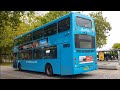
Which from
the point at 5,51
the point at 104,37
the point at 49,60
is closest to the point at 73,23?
the point at 49,60

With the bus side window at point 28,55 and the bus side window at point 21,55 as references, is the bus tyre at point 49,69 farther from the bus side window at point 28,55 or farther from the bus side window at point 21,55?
the bus side window at point 21,55

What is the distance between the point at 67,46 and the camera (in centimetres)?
1255

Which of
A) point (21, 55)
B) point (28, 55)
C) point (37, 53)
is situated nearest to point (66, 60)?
point (37, 53)

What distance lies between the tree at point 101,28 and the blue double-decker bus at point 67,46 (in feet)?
63.6

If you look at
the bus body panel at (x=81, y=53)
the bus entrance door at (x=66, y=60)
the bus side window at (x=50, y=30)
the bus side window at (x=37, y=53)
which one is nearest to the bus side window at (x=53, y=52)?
the bus entrance door at (x=66, y=60)

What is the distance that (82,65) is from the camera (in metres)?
12.6

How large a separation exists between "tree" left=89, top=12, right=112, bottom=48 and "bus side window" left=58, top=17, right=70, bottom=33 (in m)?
21.2

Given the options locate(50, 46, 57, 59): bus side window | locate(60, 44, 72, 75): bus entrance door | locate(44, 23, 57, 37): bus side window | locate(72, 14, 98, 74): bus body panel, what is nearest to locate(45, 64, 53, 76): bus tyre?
locate(50, 46, 57, 59): bus side window

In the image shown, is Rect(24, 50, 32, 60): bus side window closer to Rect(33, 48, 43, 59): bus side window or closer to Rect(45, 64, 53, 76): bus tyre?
Rect(33, 48, 43, 59): bus side window

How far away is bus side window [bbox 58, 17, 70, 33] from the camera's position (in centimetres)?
1269

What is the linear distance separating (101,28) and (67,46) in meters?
23.2

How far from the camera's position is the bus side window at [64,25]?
41.6 feet
